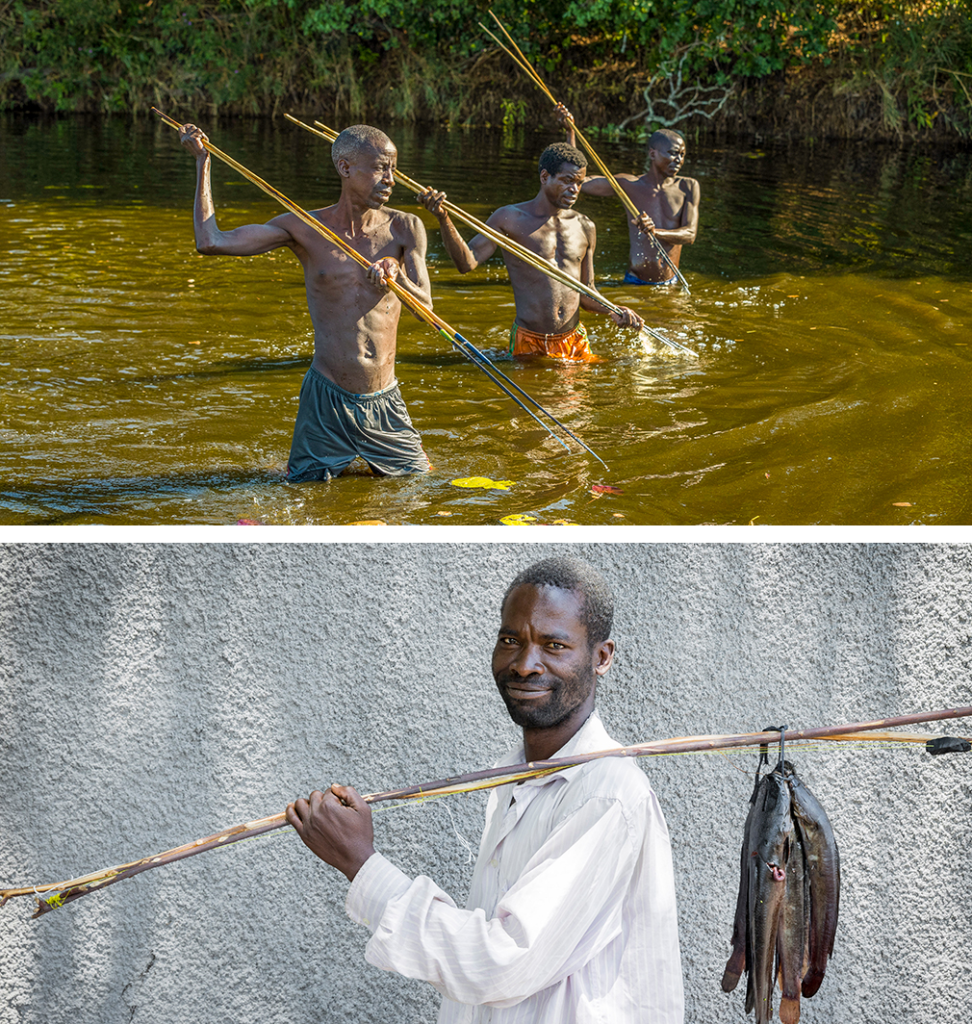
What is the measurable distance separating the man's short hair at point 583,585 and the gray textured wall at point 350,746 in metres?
0.80

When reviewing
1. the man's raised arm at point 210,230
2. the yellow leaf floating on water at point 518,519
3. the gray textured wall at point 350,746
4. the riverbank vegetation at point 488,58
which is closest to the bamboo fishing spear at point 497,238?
the man's raised arm at point 210,230

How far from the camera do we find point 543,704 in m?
2.08

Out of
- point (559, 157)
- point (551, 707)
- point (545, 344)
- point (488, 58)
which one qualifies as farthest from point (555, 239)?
point (488, 58)

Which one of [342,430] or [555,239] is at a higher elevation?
[555,239]

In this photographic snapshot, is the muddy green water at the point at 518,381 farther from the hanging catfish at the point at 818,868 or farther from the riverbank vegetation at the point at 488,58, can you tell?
the hanging catfish at the point at 818,868

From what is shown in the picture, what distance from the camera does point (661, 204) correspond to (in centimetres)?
782

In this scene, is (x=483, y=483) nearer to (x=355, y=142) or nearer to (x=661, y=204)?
(x=355, y=142)

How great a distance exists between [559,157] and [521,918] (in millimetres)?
4803

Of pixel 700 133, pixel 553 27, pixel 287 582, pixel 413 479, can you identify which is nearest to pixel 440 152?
pixel 553 27

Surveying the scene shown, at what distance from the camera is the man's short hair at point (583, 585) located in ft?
7.05

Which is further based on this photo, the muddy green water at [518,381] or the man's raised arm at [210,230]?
the muddy green water at [518,381]

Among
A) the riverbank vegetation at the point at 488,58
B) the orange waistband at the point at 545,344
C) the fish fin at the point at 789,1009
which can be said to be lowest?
the fish fin at the point at 789,1009

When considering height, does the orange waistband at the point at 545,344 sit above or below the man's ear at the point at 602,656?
above

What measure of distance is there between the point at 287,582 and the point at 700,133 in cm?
1276
